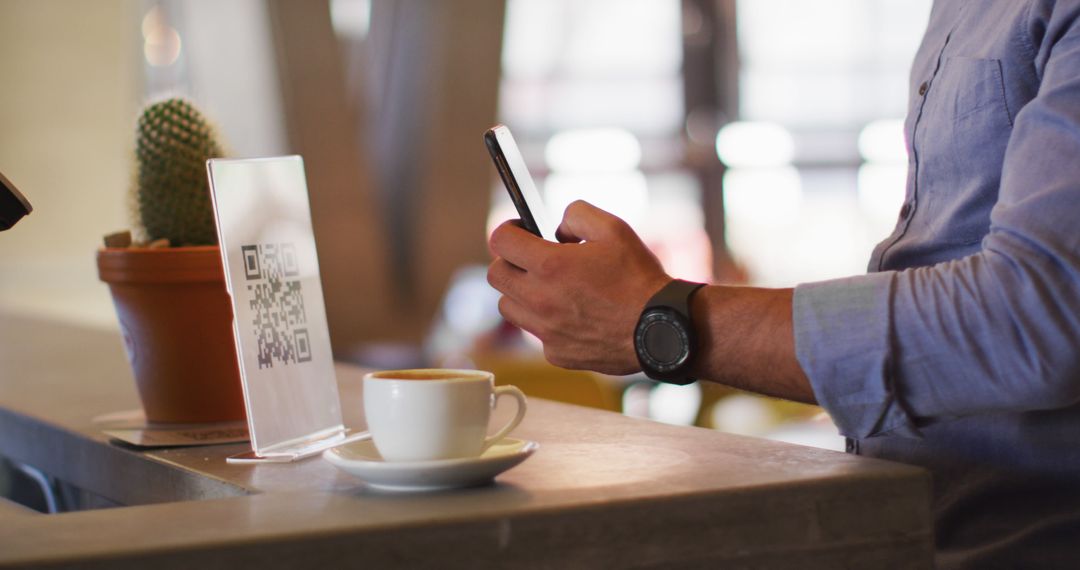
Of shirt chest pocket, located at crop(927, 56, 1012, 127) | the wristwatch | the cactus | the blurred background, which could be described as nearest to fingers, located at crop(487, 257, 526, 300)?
the wristwatch

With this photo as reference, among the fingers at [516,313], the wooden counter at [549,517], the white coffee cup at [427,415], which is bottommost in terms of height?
the wooden counter at [549,517]

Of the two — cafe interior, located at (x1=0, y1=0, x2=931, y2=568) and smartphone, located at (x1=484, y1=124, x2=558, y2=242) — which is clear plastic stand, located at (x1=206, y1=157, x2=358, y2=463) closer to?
cafe interior, located at (x1=0, y1=0, x2=931, y2=568)

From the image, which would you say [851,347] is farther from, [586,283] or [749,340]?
[586,283]

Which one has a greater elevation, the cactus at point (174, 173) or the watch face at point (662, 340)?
the cactus at point (174, 173)

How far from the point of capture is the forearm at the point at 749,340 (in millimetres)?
979

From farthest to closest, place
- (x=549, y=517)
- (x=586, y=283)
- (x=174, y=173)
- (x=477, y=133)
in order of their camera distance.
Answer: (x=477, y=133) < (x=174, y=173) < (x=586, y=283) < (x=549, y=517)

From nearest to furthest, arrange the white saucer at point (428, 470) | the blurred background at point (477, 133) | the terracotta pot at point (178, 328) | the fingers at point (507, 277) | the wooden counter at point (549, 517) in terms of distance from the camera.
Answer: the wooden counter at point (549, 517), the white saucer at point (428, 470), the fingers at point (507, 277), the terracotta pot at point (178, 328), the blurred background at point (477, 133)

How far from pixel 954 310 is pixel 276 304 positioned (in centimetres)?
64

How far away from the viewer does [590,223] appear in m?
1.05

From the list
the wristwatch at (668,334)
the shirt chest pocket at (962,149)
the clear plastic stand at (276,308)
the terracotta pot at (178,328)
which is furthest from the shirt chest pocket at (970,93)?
the terracotta pot at (178,328)

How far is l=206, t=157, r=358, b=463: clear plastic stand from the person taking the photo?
1094 mm

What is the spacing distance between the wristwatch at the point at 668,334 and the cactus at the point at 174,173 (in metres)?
0.54

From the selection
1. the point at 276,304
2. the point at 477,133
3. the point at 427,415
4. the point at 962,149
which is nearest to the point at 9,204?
the point at 276,304

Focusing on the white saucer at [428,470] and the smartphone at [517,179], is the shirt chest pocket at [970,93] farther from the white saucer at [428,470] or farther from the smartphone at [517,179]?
the white saucer at [428,470]
